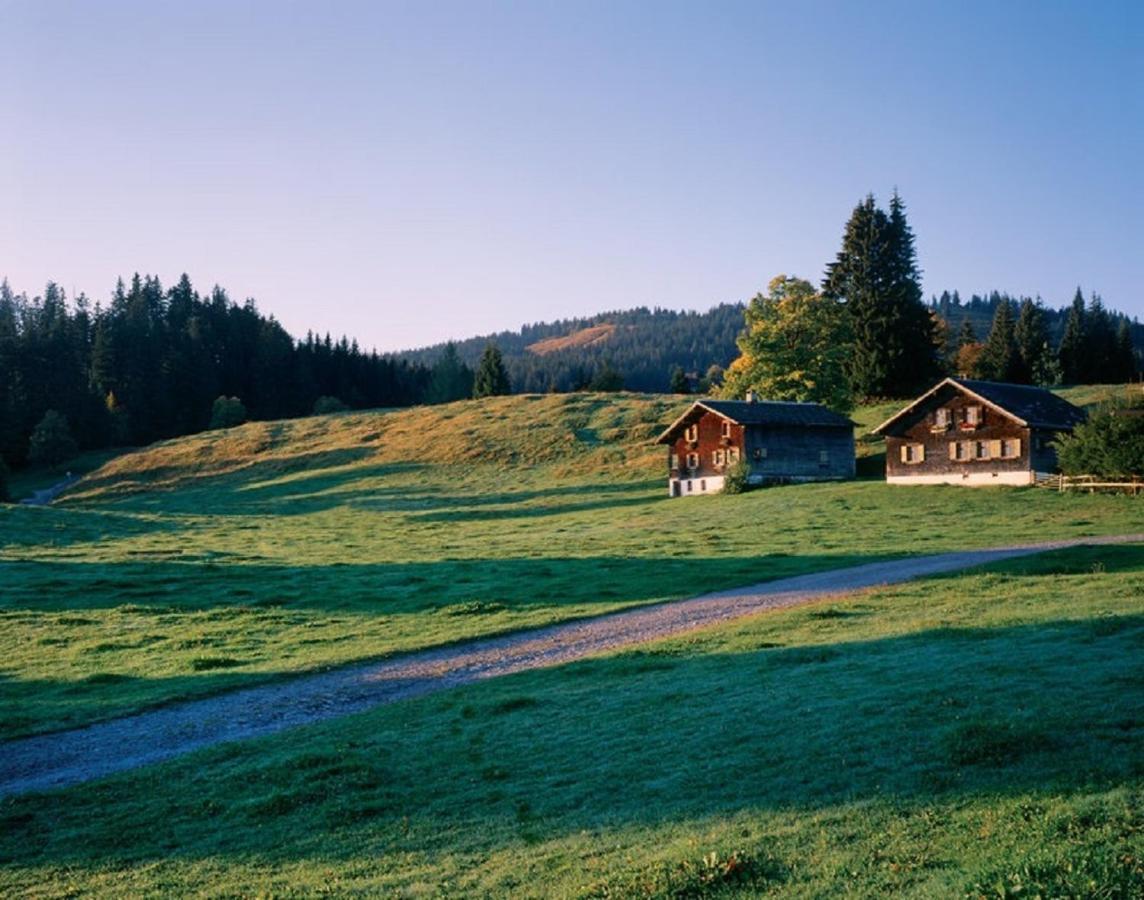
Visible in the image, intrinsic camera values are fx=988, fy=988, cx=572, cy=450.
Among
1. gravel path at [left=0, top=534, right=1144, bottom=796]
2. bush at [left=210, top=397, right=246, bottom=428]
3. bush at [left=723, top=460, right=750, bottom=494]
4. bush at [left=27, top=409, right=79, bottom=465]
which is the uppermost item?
bush at [left=210, top=397, right=246, bottom=428]

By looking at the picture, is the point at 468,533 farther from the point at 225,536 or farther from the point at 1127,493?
the point at 1127,493

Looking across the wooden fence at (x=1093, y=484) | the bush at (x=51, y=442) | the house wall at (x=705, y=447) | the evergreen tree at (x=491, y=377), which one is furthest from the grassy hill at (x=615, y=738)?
the evergreen tree at (x=491, y=377)

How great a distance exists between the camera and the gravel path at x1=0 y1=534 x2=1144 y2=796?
16562 millimetres

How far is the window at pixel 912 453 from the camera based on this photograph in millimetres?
69000

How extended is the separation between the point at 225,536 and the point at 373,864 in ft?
165

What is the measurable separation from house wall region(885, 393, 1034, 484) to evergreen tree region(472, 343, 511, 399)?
9711cm

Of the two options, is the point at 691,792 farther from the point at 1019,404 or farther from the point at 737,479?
the point at 737,479

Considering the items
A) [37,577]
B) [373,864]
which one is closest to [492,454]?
[37,577]

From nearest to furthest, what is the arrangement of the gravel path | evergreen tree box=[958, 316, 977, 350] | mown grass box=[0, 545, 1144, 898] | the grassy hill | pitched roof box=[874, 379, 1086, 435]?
mown grass box=[0, 545, 1144, 898], the grassy hill, the gravel path, pitched roof box=[874, 379, 1086, 435], evergreen tree box=[958, 316, 977, 350]

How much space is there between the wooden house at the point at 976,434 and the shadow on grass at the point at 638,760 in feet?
164

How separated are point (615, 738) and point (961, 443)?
59110 mm

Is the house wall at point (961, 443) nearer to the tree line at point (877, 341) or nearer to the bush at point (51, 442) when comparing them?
the tree line at point (877, 341)

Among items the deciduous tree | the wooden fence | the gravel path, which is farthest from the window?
the gravel path

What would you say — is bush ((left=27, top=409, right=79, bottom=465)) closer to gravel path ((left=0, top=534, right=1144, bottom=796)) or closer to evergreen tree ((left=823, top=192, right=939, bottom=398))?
evergreen tree ((left=823, top=192, right=939, bottom=398))
